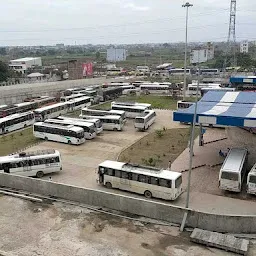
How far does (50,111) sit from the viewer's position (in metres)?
36.7

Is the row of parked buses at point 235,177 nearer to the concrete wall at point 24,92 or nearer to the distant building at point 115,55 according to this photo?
the concrete wall at point 24,92

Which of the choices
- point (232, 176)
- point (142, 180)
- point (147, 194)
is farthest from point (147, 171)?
point (232, 176)

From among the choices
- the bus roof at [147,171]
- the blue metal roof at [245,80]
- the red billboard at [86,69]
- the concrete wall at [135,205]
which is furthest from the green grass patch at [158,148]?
the red billboard at [86,69]

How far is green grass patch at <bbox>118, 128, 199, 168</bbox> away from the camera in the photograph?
23.2 meters

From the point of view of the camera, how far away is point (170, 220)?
51.5 ft

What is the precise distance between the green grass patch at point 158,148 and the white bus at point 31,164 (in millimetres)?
4829

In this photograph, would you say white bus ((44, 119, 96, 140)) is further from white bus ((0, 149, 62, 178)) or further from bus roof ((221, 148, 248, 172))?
bus roof ((221, 148, 248, 172))

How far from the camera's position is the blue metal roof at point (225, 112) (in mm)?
19172

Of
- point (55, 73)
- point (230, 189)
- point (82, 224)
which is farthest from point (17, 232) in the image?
point (55, 73)

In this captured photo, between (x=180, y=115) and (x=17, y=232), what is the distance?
37.2ft

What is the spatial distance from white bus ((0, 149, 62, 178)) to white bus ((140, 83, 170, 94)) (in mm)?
33356

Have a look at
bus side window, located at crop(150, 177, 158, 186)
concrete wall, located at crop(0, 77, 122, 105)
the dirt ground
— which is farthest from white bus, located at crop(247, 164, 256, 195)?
concrete wall, located at crop(0, 77, 122, 105)

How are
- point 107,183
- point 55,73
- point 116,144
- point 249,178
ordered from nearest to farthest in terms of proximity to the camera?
1. point 249,178
2. point 107,183
3. point 116,144
4. point 55,73

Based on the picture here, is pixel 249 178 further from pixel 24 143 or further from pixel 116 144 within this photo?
pixel 24 143
